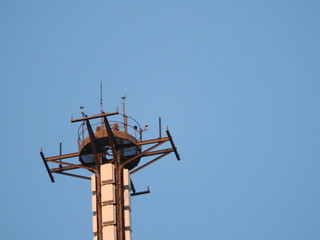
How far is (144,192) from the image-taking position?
127 m

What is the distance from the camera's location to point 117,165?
12331 cm

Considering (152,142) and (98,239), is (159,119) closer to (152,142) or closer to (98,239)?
(152,142)

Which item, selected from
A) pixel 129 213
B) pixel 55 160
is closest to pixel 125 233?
pixel 129 213

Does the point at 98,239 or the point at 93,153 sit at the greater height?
the point at 93,153

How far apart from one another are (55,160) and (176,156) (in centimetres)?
1036

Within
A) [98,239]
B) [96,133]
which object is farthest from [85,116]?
[98,239]

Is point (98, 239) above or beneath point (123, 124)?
beneath

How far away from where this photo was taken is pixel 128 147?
123875 millimetres

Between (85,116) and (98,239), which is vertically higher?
(85,116)

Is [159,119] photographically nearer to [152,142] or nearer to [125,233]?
[152,142]

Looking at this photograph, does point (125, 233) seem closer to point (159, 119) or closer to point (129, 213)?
point (129, 213)

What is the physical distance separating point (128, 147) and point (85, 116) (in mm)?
5073

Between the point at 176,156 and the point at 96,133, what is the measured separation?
22.8ft

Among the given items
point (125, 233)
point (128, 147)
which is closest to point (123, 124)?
point (128, 147)
